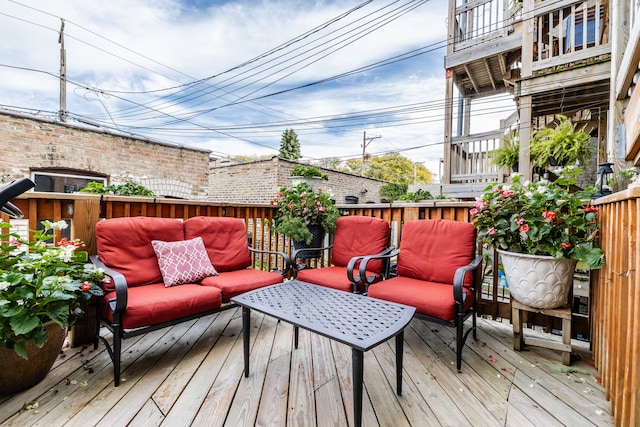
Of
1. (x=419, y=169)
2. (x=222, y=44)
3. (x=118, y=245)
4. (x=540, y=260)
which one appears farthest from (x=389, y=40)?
(x=419, y=169)

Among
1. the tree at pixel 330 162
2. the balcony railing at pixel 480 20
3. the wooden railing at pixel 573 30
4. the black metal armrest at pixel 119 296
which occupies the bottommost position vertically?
the black metal armrest at pixel 119 296

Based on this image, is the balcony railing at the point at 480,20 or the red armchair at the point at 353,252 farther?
the balcony railing at the point at 480,20

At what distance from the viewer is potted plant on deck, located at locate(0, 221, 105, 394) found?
56.0 inches

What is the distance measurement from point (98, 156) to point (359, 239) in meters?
5.88

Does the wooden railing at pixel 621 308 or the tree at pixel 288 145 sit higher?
the tree at pixel 288 145

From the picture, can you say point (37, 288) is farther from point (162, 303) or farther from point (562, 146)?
point (562, 146)

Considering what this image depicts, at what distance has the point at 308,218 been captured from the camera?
10.7ft

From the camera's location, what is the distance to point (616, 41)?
2541 mm

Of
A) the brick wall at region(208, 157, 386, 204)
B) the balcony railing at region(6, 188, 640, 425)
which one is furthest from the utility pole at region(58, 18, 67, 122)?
the balcony railing at region(6, 188, 640, 425)

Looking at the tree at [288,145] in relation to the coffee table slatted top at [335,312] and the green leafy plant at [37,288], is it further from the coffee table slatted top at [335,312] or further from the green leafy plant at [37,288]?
the green leafy plant at [37,288]

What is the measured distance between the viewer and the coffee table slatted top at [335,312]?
130 centimetres

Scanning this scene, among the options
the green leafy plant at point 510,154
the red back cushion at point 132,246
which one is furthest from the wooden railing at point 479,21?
the red back cushion at point 132,246

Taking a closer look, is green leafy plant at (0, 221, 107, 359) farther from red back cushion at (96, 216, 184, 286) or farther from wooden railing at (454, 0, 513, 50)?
wooden railing at (454, 0, 513, 50)

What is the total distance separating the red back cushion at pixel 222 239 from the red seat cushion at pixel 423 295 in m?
1.30
